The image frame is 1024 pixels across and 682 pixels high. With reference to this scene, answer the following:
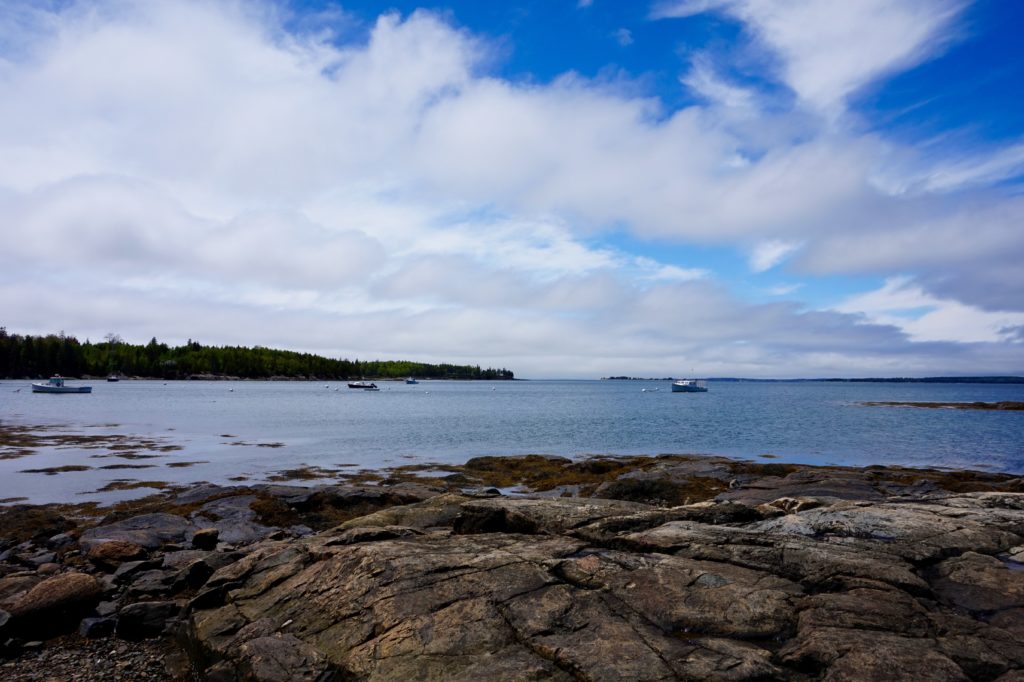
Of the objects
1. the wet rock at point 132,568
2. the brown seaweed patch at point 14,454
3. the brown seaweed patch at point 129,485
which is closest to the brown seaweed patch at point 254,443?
the brown seaweed patch at point 14,454

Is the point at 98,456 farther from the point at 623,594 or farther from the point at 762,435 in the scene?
the point at 762,435

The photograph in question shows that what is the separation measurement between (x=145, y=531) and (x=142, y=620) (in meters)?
8.44

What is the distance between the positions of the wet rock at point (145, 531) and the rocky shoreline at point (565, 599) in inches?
66.0

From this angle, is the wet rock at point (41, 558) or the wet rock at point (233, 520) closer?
the wet rock at point (41, 558)

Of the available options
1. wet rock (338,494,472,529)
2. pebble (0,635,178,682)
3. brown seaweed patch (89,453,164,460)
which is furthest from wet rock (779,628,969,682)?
brown seaweed patch (89,453,164,460)

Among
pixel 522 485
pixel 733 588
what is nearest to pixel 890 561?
pixel 733 588

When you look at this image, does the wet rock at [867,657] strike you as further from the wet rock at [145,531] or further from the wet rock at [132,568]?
the wet rock at [145,531]

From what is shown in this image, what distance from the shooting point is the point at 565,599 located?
347 inches

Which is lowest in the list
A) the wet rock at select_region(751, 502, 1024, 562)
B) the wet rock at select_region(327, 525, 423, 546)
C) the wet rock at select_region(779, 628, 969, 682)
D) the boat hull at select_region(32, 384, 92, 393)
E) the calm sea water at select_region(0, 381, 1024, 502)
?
the calm sea water at select_region(0, 381, 1024, 502)

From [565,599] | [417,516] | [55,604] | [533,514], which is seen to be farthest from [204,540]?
[565,599]

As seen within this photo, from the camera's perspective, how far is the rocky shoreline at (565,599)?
755cm

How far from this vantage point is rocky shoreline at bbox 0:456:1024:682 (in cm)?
755

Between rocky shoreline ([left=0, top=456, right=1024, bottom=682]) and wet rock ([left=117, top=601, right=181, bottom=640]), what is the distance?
0.03m

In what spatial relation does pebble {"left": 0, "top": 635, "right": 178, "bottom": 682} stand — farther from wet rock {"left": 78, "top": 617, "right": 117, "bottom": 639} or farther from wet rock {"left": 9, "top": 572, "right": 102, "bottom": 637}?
wet rock {"left": 9, "top": 572, "right": 102, "bottom": 637}
